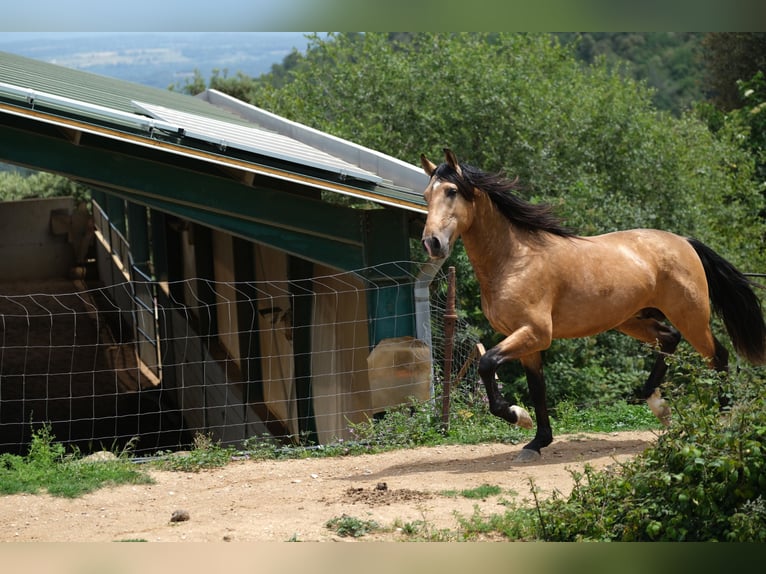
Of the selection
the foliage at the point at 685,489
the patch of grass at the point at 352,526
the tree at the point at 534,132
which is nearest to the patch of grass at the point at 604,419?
the foliage at the point at 685,489

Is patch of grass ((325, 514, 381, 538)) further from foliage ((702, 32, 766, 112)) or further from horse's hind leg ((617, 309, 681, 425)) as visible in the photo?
foliage ((702, 32, 766, 112))

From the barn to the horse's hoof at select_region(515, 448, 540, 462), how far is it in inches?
64.2

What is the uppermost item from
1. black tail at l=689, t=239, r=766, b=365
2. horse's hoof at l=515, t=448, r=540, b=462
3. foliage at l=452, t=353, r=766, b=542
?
black tail at l=689, t=239, r=766, b=365

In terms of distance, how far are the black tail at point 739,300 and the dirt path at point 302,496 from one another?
118 centimetres

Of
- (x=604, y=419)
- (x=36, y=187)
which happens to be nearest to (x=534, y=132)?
(x=604, y=419)

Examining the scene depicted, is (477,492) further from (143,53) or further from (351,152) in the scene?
Answer: (143,53)

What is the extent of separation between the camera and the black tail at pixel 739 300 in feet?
26.6

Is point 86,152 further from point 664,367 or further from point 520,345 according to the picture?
point 664,367

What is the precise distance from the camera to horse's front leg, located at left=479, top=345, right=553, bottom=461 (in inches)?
276

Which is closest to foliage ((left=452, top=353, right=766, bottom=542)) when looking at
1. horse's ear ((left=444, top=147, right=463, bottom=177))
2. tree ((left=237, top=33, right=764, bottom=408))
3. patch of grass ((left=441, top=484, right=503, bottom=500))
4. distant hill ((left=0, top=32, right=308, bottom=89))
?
patch of grass ((left=441, top=484, right=503, bottom=500))

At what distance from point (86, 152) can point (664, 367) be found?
5241 mm

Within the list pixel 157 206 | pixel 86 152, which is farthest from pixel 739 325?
pixel 86 152

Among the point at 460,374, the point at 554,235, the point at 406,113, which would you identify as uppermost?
the point at 406,113

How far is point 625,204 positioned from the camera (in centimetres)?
1330
